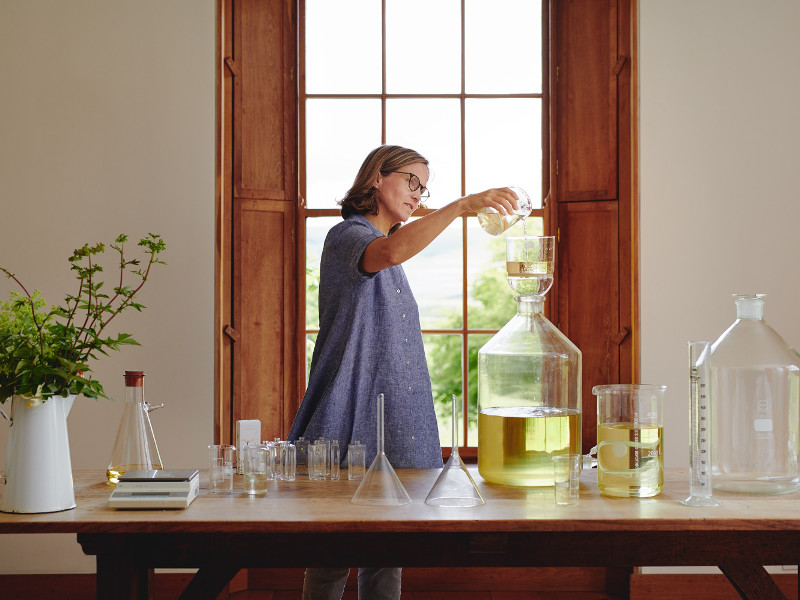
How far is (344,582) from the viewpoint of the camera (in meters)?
2.02

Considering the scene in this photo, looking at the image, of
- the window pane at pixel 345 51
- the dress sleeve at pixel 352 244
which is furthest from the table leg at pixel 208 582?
the window pane at pixel 345 51

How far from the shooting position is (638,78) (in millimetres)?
3068

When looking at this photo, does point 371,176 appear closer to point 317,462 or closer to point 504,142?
point 317,462

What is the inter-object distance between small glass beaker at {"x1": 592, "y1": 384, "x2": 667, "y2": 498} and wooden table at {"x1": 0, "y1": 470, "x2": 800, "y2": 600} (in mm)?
90

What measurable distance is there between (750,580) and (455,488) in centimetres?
54

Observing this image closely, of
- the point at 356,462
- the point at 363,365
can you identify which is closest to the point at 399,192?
the point at 363,365

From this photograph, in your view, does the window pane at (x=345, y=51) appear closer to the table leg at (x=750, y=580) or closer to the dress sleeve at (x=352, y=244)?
the dress sleeve at (x=352, y=244)

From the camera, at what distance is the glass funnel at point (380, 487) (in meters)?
1.49

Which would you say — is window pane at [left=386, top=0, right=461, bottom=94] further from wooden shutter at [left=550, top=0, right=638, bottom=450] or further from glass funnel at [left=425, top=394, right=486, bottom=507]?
glass funnel at [left=425, top=394, right=486, bottom=507]

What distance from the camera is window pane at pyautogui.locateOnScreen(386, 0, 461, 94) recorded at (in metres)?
3.29

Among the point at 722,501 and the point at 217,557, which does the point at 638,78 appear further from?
the point at 217,557

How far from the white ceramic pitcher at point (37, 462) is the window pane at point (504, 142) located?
2122 millimetres

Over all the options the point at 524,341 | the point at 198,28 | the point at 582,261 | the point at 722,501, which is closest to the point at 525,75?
the point at 582,261

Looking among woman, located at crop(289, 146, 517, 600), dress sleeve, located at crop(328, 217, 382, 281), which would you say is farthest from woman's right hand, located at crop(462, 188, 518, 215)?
dress sleeve, located at crop(328, 217, 382, 281)
